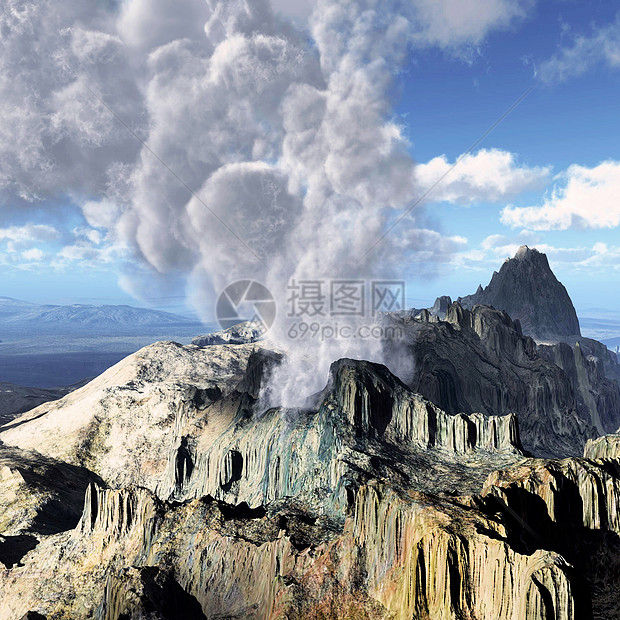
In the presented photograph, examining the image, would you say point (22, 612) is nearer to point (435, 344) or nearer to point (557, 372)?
point (435, 344)

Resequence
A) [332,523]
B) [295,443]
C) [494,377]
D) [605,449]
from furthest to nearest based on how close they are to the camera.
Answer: [494,377], [295,443], [605,449], [332,523]

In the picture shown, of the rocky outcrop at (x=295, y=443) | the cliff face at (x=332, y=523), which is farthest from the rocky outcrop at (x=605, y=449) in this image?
the cliff face at (x=332, y=523)

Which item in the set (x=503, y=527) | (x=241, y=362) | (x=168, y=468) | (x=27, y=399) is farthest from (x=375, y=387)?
(x=27, y=399)

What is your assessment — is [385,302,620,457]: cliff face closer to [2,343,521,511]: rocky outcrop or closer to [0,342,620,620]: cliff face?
[2,343,521,511]: rocky outcrop

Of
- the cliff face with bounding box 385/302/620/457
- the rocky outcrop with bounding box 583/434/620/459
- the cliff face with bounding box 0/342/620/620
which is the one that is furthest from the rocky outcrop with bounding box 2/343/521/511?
the cliff face with bounding box 385/302/620/457

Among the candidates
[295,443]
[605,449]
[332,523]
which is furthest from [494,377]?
[332,523]

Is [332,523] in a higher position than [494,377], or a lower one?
lower

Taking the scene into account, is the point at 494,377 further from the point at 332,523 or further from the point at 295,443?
the point at 332,523
